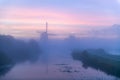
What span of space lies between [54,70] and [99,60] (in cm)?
86

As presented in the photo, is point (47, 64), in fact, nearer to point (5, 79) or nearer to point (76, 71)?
point (76, 71)

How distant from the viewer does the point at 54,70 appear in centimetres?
329

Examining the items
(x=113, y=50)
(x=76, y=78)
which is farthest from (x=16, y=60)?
(x=113, y=50)

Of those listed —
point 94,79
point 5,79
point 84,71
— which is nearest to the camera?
point 5,79

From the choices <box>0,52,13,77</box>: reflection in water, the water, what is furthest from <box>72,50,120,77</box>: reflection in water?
<box>0,52,13,77</box>: reflection in water

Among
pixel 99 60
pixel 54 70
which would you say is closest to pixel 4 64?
pixel 54 70

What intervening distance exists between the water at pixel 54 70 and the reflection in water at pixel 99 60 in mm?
97

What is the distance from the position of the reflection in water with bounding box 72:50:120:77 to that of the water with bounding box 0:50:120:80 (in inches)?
3.8

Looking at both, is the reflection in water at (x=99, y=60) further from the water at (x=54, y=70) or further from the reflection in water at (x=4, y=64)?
the reflection in water at (x=4, y=64)

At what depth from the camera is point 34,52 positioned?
3.21 meters

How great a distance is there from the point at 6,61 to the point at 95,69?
135cm

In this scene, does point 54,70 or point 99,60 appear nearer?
point 54,70

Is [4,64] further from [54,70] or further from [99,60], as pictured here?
[99,60]

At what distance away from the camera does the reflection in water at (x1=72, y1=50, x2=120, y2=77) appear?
333 cm
